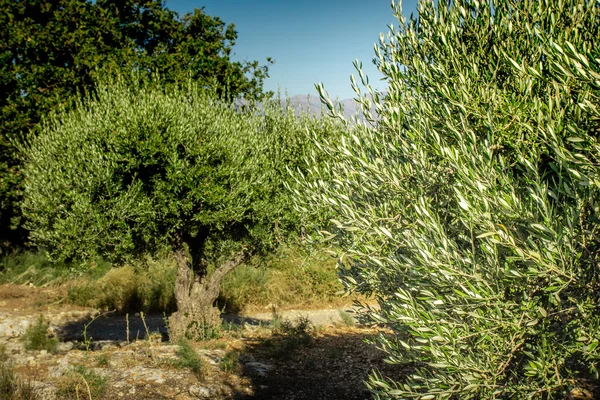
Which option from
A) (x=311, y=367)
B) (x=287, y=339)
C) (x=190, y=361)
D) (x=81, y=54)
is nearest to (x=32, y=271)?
(x=81, y=54)

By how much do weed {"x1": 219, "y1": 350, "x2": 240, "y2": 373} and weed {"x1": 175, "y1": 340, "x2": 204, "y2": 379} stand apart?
18.4 inches

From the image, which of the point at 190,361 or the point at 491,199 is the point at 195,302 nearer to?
the point at 190,361

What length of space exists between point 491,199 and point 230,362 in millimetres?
7760

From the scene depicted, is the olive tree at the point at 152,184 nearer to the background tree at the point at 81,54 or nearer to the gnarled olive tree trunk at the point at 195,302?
the gnarled olive tree trunk at the point at 195,302

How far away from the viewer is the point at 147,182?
1073cm

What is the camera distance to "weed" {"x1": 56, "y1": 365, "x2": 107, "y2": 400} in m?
8.83

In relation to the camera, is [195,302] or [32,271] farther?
[32,271]

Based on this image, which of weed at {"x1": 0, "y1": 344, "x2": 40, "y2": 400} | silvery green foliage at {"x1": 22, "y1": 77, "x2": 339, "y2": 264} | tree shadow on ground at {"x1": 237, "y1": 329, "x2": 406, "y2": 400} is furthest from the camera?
silvery green foliage at {"x1": 22, "y1": 77, "x2": 339, "y2": 264}

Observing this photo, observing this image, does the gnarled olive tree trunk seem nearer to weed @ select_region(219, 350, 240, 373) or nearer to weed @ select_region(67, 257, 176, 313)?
weed @ select_region(219, 350, 240, 373)

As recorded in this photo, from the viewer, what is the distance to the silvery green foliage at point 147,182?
10031 mm

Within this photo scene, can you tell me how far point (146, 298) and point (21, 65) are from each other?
394 inches

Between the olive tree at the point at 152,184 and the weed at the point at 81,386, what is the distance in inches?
86.0

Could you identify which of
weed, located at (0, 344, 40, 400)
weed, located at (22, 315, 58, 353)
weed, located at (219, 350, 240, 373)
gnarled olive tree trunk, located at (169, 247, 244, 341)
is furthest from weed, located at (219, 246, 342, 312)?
weed, located at (0, 344, 40, 400)

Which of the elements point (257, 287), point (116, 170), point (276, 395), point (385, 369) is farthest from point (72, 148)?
point (257, 287)
